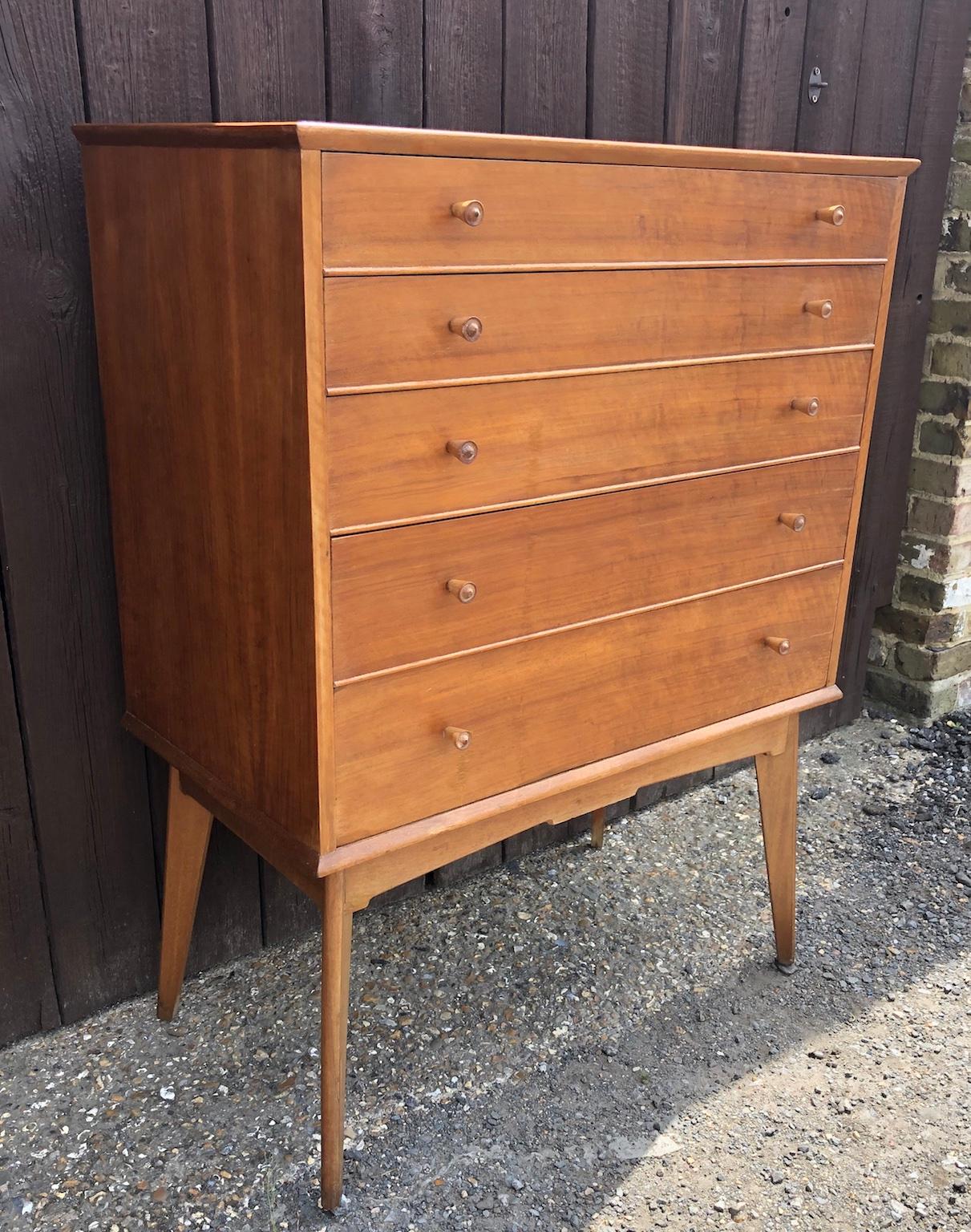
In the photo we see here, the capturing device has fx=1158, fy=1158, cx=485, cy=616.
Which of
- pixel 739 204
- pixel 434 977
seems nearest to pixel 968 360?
pixel 739 204

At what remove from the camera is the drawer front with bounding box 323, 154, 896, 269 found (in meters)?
1.27

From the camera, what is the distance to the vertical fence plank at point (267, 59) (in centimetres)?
172

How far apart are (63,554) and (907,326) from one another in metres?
2.14

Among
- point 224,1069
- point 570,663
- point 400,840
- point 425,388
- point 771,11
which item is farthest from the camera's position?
point 771,11

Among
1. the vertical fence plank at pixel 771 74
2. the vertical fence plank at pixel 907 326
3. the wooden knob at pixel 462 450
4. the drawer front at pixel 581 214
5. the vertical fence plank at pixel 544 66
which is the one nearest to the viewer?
the drawer front at pixel 581 214

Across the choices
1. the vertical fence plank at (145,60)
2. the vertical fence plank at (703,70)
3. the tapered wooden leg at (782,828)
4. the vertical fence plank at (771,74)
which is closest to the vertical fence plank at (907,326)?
the vertical fence plank at (771,74)

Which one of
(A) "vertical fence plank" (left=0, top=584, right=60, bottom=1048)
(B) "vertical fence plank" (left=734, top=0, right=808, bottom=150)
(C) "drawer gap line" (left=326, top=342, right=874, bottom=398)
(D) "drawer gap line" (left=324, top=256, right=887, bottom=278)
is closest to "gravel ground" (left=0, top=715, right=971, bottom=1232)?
(A) "vertical fence plank" (left=0, top=584, right=60, bottom=1048)

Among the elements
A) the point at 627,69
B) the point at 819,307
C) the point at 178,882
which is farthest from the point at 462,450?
the point at 627,69

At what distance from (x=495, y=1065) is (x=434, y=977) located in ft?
0.83

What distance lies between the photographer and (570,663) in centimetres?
166

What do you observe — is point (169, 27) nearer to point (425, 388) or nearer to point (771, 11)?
point (425, 388)

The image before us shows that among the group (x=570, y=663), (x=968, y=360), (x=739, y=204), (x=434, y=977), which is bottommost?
(x=434, y=977)

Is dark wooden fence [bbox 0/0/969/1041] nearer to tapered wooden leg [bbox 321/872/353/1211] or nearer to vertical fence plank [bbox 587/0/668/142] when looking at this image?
vertical fence plank [bbox 587/0/668/142]

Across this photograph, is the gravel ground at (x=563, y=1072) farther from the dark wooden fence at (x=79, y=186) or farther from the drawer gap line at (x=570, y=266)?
the drawer gap line at (x=570, y=266)
